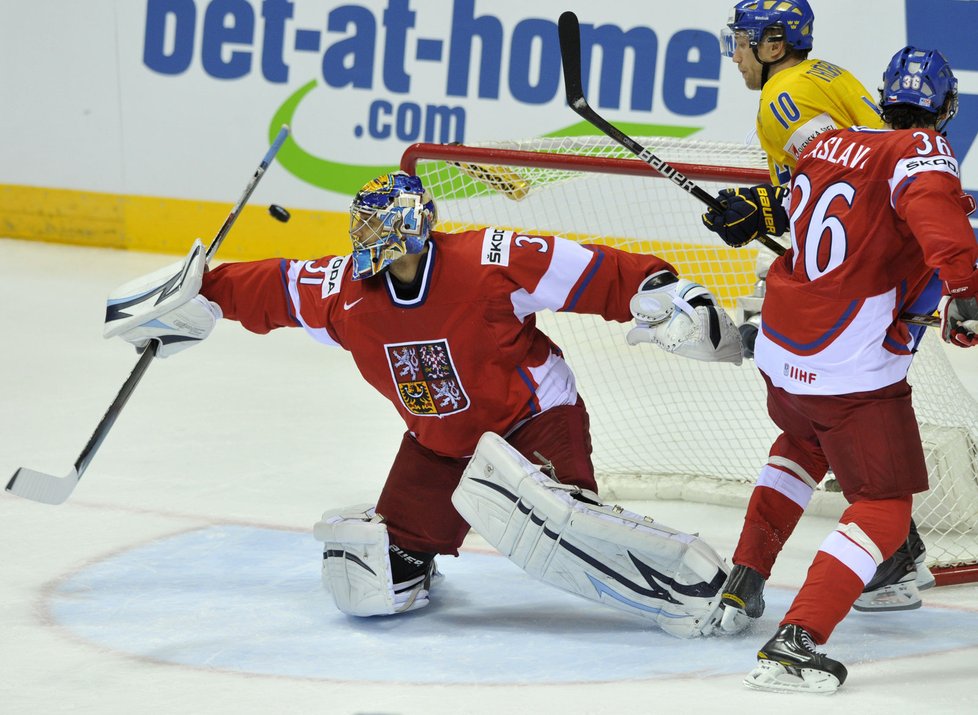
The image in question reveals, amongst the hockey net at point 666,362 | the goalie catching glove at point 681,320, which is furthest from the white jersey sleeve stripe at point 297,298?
the hockey net at point 666,362

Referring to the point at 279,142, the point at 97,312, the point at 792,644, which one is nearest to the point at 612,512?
the point at 792,644

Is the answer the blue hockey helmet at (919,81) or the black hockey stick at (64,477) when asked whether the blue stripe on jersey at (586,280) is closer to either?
the blue hockey helmet at (919,81)

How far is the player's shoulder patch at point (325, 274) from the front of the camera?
9.78 feet

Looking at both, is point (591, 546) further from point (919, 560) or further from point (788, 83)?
point (788, 83)

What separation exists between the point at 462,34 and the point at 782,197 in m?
3.65

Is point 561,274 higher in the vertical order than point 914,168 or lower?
lower

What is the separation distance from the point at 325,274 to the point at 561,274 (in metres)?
0.52

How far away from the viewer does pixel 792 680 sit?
7.84 ft

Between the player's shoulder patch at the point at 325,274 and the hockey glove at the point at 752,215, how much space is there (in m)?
0.77

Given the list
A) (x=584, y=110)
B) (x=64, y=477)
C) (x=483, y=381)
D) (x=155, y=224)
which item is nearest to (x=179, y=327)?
(x=64, y=477)

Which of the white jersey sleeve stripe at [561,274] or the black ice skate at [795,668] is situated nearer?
the black ice skate at [795,668]

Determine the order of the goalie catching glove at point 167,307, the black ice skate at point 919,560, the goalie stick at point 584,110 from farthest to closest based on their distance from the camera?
the goalie stick at point 584,110 < the goalie catching glove at point 167,307 < the black ice skate at point 919,560

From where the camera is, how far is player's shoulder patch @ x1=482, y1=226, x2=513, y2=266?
284cm

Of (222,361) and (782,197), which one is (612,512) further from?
(222,361)
